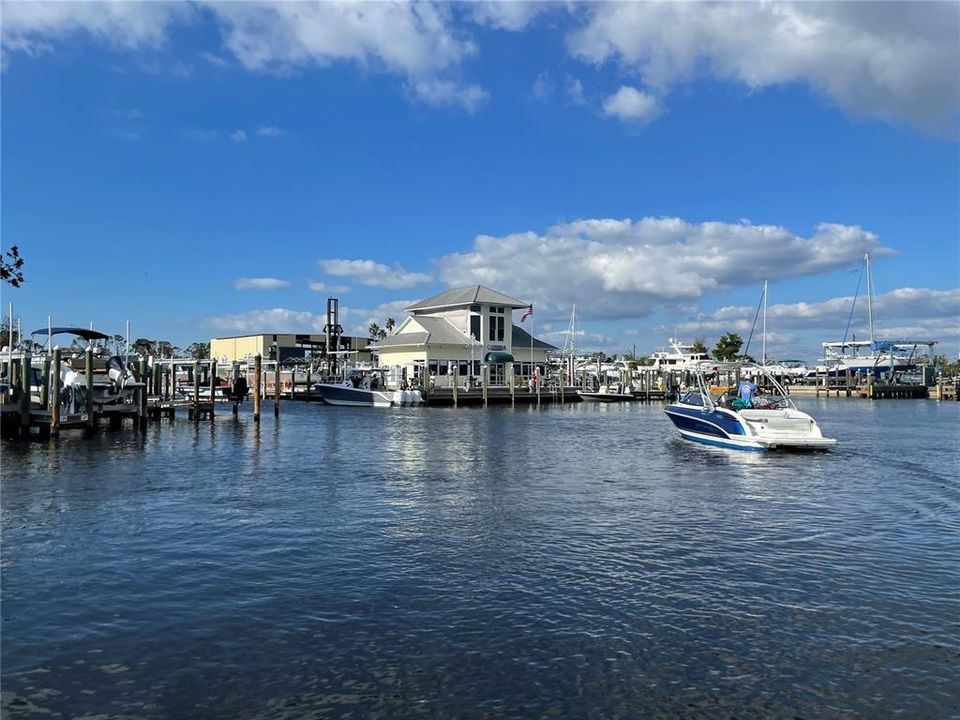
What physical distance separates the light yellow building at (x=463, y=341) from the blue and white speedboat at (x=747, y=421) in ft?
144

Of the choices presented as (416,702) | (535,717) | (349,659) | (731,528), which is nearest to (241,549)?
(349,659)

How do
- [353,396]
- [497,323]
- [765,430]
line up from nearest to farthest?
[765,430], [353,396], [497,323]

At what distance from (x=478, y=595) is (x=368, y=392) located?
60165 mm

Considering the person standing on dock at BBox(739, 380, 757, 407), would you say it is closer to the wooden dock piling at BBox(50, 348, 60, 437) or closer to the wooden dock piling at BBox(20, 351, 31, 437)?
the wooden dock piling at BBox(50, 348, 60, 437)

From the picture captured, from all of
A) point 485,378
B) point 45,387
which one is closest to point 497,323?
point 485,378

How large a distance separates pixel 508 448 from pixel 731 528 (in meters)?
17.6

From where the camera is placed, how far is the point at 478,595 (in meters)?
11.0

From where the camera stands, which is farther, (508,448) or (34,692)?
(508,448)

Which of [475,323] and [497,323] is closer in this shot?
[475,323]

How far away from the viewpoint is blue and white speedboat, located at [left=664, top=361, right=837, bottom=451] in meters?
28.8

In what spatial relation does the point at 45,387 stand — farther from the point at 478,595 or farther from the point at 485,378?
the point at 485,378

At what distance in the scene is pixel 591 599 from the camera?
424 inches

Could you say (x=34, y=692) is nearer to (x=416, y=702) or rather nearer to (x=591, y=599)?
(x=416, y=702)

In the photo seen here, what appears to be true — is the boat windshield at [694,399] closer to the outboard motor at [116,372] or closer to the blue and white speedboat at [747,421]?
the blue and white speedboat at [747,421]
